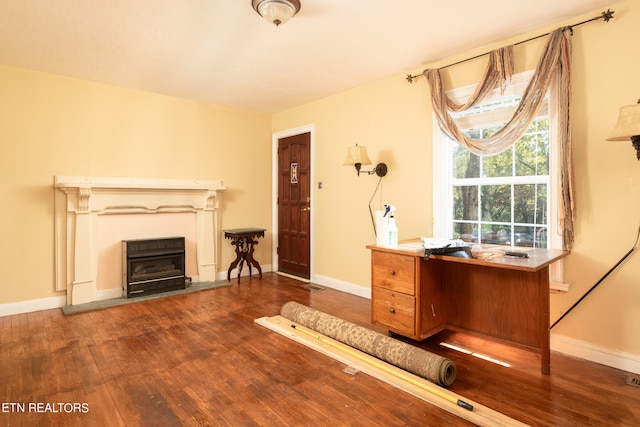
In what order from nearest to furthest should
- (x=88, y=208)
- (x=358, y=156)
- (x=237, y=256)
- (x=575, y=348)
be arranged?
(x=575, y=348), (x=358, y=156), (x=88, y=208), (x=237, y=256)

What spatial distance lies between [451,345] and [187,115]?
4.22 metres

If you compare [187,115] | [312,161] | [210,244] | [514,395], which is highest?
[187,115]

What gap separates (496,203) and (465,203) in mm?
288

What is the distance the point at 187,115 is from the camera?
473cm

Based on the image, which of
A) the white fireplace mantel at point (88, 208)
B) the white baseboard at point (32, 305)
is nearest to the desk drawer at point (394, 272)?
the white fireplace mantel at point (88, 208)

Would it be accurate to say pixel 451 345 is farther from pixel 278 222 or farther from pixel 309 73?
pixel 278 222

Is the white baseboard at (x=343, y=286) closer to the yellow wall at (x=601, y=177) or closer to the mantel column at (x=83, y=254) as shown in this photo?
the yellow wall at (x=601, y=177)

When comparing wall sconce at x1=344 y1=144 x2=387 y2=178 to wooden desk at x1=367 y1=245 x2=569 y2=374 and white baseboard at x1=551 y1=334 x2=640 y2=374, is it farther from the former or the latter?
white baseboard at x1=551 y1=334 x2=640 y2=374

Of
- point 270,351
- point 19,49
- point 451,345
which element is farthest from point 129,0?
point 451,345

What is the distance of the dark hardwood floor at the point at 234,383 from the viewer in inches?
74.0

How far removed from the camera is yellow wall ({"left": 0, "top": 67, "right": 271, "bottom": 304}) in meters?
3.59

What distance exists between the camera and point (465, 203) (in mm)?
3314

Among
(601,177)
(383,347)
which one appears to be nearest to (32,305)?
(383,347)

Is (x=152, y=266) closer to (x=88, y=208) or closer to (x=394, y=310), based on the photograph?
(x=88, y=208)
